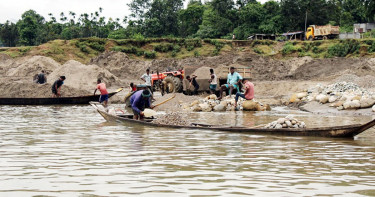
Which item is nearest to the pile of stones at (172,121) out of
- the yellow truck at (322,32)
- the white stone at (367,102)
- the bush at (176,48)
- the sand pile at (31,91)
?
the white stone at (367,102)

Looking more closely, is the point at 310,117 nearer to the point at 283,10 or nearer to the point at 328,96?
the point at 328,96

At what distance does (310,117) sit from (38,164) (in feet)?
37.3

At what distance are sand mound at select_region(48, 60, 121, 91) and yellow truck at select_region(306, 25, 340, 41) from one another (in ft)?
95.8

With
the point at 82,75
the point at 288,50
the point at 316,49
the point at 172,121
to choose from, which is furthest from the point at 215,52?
the point at 172,121

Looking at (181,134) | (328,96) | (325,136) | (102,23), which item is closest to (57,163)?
(181,134)

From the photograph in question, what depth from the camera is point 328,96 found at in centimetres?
2130

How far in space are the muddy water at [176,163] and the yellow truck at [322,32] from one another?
1832 inches

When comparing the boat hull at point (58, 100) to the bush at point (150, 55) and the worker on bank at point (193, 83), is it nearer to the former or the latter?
the worker on bank at point (193, 83)

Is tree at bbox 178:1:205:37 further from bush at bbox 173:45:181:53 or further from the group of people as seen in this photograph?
the group of people

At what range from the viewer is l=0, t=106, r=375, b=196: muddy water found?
651 cm

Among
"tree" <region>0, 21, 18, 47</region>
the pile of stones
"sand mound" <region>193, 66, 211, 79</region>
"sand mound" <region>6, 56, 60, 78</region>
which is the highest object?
"tree" <region>0, 21, 18, 47</region>

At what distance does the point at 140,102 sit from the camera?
565 inches

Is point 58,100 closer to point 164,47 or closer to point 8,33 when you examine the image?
point 164,47

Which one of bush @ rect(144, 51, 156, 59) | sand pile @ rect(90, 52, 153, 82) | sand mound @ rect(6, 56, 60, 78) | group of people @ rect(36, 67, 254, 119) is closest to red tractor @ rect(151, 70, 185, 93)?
group of people @ rect(36, 67, 254, 119)
